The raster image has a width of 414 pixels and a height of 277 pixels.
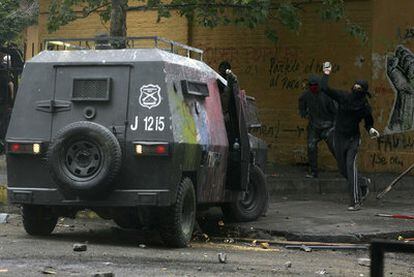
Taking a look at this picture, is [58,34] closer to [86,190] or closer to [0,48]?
[0,48]

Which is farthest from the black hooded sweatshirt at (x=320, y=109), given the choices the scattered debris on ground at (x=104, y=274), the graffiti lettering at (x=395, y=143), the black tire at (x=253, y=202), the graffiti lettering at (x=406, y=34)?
the scattered debris on ground at (x=104, y=274)

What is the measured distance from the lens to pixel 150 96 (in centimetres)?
761

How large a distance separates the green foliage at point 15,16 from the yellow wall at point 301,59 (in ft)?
40.8

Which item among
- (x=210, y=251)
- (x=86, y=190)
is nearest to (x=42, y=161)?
(x=86, y=190)

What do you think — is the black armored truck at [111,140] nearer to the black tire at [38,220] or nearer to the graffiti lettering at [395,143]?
the black tire at [38,220]

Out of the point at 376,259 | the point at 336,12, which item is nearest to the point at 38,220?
the point at 376,259

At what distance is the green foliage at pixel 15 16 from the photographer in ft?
89.8

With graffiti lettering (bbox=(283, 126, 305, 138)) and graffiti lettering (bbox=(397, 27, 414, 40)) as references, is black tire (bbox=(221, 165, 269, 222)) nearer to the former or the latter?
graffiti lettering (bbox=(283, 126, 305, 138))

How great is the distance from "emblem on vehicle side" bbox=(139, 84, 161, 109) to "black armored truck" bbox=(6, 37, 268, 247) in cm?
1

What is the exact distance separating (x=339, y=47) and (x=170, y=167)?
27.0ft

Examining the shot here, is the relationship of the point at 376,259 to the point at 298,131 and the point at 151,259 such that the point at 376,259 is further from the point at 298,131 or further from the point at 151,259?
the point at 298,131

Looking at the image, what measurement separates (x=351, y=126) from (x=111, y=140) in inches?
182

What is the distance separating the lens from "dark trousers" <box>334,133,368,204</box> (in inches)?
423

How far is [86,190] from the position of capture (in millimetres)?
7461
